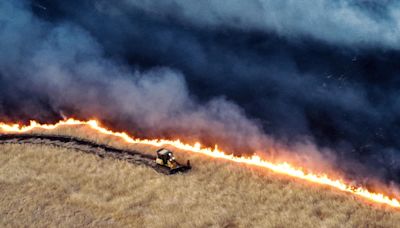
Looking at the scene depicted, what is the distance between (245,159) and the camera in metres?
13.2

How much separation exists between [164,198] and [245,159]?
9.53 ft

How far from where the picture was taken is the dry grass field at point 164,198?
10422 millimetres

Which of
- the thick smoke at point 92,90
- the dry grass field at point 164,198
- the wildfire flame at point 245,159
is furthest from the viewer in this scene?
the thick smoke at point 92,90

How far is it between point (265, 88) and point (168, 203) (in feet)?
22.0

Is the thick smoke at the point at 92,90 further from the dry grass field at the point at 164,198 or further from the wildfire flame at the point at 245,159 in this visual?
the dry grass field at the point at 164,198

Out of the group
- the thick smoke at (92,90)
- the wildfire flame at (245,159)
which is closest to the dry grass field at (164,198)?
the wildfire flame at (245,159)

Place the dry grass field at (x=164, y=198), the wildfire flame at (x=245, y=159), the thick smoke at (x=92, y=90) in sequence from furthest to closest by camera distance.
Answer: the thick smoke at (x=92, y=90) → the wildfire flame at (x=245, y=159) → the dry grass field at (x=164, y=198)

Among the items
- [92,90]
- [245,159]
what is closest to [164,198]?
[245,159]

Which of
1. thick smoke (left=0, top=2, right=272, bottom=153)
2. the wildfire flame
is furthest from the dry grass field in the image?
thick smoke (left=0, top=2, right=272, bottom=153)

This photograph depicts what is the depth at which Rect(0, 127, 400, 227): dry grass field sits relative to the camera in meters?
10.4

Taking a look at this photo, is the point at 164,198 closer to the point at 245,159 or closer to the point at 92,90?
the point at 245,159

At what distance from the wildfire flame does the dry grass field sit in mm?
327

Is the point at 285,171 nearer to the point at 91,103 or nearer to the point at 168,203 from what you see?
the point at 168,203

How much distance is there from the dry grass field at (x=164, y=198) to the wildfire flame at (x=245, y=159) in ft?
1.07
